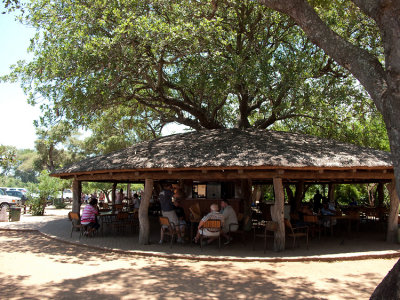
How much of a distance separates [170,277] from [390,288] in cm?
425

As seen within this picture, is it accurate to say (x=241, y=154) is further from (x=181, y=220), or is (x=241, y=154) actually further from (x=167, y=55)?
(x=167, y=55)

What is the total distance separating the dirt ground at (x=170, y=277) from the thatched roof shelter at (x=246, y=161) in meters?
2.57

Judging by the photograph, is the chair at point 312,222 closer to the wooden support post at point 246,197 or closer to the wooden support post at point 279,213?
the wooden support post at point 279,213

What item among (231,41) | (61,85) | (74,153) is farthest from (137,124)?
(74,153)

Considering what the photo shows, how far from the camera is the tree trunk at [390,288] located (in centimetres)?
468

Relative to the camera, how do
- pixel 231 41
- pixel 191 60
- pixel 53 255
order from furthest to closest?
1. pixel 231 41
2. pixel 191 60
3. pixel 53 255

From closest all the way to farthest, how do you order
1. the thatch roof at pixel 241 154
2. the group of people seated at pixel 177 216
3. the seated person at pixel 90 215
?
the thatch roof at pixel 241 154
the group of people seated at pixel 177 216
the seated person at pixel 90 215

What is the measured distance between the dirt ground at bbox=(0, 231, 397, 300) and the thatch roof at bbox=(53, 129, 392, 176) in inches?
104

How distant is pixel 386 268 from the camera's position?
27.1ft

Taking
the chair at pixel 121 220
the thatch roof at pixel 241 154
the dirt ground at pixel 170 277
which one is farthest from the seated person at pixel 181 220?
the chair at pixel 121 220

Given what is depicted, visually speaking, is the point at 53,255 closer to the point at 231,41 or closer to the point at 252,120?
the point at 231,41

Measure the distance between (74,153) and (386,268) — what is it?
1637 inches

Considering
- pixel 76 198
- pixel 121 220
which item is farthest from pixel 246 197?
pixel 76 198

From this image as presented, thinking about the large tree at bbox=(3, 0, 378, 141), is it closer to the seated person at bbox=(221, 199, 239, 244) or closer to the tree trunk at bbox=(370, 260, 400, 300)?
the seated person at bbox=(221, 199, 239, 244)
